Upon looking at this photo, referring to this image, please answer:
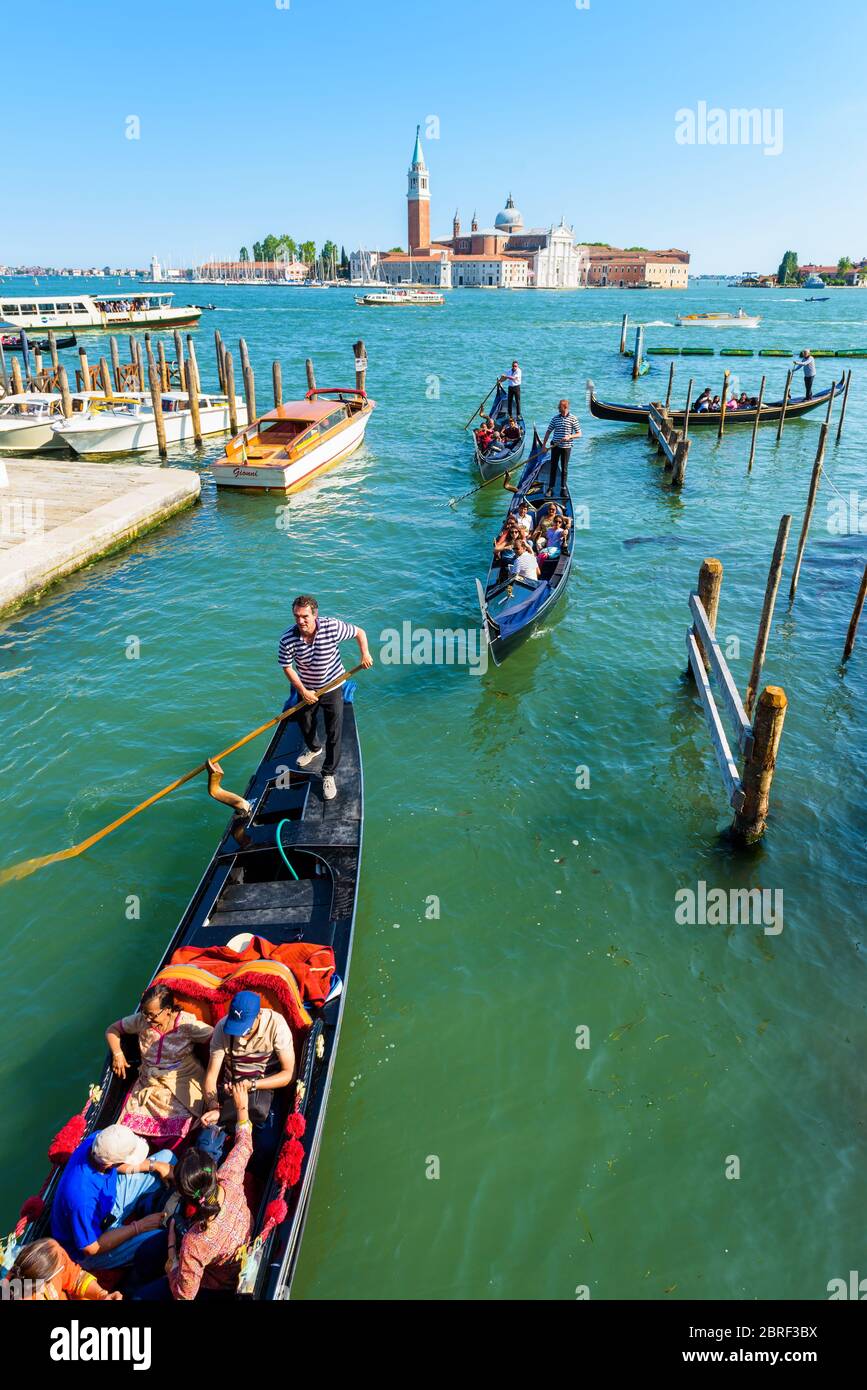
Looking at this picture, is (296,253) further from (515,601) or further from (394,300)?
(515,601)

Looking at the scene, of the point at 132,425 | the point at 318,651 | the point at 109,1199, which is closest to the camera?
the point at 109,1199

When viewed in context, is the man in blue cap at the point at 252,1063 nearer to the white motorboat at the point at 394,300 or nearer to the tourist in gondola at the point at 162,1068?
the tourist in gondola at the point at 162,1068

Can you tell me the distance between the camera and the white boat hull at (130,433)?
19.8m

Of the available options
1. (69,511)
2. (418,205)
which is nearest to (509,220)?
(418,205)

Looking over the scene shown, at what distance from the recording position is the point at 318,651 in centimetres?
660

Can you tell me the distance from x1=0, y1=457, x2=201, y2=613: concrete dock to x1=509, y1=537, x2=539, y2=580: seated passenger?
279 inches

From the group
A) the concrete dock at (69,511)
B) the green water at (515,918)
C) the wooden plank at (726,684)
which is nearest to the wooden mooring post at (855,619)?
the green water at (515,918)

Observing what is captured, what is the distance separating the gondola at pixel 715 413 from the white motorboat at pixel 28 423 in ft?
53.7

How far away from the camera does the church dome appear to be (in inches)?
6978

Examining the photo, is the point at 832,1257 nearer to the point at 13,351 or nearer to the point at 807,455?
the point at 807,455

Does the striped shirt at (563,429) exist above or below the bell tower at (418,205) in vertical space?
below

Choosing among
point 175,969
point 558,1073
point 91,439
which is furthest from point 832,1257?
point 91,439

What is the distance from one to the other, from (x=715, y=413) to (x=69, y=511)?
62.9 ft

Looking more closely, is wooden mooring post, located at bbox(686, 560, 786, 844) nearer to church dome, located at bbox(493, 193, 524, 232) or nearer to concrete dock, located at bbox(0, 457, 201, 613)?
concrete dock, located at bbox(0, 457, 201, 613)
